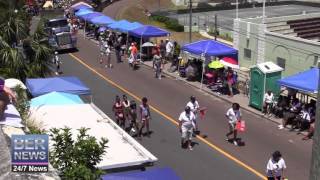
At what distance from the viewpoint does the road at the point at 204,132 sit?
1819cm

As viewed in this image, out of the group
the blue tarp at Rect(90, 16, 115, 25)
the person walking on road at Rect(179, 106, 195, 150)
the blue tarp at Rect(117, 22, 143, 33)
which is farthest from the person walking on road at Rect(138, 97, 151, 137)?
the blue tarp at Rect(90, 16, 115, 25)

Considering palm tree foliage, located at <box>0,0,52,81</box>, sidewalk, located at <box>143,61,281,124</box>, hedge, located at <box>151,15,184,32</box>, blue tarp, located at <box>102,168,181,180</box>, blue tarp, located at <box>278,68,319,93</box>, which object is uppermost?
palm tree foliage, located at <box>0,0,52,81</box>

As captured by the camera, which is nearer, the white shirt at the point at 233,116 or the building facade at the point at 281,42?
the white shirt at the point at 233,116

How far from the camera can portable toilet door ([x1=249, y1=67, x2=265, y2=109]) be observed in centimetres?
2428

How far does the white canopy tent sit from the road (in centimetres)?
402

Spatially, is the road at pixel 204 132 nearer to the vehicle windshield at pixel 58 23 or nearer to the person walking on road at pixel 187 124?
the person walking on road at pixel 187 124

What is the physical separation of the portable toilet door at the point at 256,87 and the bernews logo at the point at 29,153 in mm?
17971

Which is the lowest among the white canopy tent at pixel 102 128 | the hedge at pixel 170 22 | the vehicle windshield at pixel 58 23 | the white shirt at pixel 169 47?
the hedge at pixel 170 22

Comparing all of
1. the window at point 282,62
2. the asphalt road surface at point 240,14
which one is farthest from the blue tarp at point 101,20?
the asphalt road surface at point 240,14

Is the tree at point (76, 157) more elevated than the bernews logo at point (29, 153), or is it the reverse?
the bernews logo at point (29, 153)

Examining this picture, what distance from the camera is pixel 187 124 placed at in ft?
62.1

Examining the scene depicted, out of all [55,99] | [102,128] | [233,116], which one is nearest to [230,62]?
[233,116]

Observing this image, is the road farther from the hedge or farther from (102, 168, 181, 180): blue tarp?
the hedge

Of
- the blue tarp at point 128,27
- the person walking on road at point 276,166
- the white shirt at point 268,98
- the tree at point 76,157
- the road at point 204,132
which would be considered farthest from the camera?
the blue tarp at point 128,27
